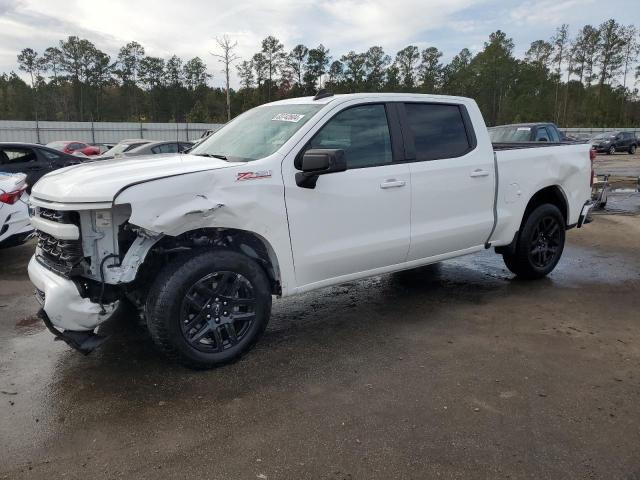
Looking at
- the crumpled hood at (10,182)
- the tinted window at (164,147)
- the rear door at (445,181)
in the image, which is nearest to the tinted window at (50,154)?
the tinted window at (164,147)

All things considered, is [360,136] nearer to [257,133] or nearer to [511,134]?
[257,133]

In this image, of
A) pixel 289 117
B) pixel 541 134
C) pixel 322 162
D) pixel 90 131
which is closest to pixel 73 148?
pixel 541 134

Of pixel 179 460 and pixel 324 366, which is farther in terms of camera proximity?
pixel 324 366

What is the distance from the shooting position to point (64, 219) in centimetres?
329

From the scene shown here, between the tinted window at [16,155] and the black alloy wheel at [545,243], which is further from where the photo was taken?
the tinted window at [16,155]

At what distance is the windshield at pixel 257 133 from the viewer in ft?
13.0

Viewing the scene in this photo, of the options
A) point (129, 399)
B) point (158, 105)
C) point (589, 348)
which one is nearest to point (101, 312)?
point (129, 399)

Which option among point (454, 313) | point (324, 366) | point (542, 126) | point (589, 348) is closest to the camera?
point (324, 366)

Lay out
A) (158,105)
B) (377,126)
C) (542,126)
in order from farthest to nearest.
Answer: (158,105) < (542,126) < (377,126)

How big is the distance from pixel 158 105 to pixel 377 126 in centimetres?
7411

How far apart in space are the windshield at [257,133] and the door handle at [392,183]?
0.81 m

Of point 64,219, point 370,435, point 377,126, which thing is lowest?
point 370,435

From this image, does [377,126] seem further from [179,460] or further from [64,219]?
[179,460]

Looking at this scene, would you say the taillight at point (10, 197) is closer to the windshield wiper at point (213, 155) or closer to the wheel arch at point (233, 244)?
the windshield wiper at point (213, 155)
